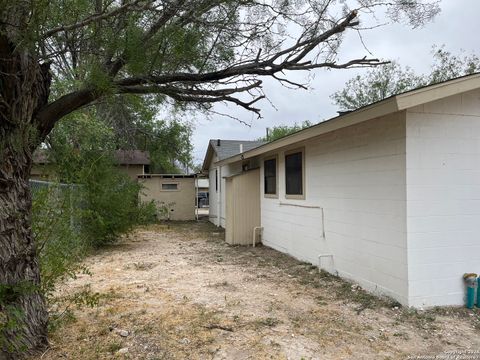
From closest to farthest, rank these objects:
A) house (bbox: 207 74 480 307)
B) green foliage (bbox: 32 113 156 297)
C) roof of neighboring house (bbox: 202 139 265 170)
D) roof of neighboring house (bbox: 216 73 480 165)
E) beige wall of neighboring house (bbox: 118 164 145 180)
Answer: roof of neighboring house (bbox: 216 73 480 165) < house (bbox: 207 74 480 307) < green foliage (bbox: 32 113 156 297) < roof of neighboring house (bbox: 202 139 265 170) < beige wall of neighboring house (bbox: 118 164 145 180)

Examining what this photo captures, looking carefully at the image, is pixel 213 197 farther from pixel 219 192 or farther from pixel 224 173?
pixel 224 173

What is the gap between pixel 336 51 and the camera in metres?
3.08

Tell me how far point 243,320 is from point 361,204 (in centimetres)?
243

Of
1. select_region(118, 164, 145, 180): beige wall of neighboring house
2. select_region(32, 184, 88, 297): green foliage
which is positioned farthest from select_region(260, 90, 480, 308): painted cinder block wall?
select_region(118, 164, 145, 180): beige wall of neighboring house

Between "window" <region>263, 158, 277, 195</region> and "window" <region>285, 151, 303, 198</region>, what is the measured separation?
0.69 meters

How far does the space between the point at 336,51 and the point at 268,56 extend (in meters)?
0.55

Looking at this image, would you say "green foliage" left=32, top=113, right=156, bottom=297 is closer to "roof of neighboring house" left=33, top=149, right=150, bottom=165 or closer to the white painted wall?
the white painted wall

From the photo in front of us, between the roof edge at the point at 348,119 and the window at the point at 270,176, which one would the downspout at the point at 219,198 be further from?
the roof edge at the point at 348,119

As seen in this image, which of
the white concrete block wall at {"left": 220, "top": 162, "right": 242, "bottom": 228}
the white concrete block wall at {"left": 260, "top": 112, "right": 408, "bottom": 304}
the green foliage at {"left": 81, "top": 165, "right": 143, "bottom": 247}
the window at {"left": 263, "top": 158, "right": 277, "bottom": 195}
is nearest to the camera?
the white concrete block wall at {"left": 260, "top": 112, "right": 408, "bottom": 304}

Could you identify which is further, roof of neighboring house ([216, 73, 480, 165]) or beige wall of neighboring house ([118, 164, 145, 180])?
beige wall of neighboring house ([118, 164, 145, 180])

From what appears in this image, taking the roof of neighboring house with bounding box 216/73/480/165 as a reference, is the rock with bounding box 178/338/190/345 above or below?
below

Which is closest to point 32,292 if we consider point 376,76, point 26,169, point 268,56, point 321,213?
point 26,169

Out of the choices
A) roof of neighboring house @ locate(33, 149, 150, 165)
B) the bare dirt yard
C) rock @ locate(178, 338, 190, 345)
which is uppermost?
roof of neighboring house @ locate(33, 149, 150, 165)

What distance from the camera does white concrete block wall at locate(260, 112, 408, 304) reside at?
15.3ft
